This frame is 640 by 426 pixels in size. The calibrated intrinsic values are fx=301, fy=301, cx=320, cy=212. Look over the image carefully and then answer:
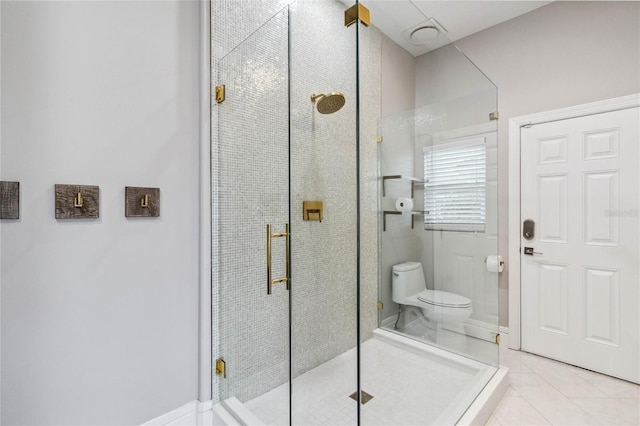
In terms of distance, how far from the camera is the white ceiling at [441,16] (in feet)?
5.41

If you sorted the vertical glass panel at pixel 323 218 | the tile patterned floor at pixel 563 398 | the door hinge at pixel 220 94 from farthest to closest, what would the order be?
the tile patterned floor at pixel 563 398 < the door hinge at pixel 220 94 < the vertical glass panel at pixel 323 218

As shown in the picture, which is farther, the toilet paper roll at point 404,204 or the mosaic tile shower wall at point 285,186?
the toilet paper roll at point 404,204

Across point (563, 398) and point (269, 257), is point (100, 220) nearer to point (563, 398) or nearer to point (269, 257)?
point (269, 257)

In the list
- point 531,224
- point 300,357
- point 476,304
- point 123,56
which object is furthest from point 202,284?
point 531,224

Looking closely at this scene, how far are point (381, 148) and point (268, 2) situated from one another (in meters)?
1.01

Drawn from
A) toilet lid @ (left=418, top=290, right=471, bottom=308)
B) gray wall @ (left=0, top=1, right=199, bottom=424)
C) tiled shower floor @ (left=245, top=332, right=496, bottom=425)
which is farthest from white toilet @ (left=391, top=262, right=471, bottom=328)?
gray wall @ (left=0, top=1, right=199, bottom=424)

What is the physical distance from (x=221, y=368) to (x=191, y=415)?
0.26 m

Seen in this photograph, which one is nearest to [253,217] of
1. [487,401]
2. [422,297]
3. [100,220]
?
[100,220]

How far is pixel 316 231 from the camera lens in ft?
4.04

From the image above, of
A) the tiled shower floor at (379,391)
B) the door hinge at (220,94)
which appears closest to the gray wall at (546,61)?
the door hinge at (220,94)

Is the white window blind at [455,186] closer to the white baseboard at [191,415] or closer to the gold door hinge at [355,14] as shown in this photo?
the gold door hinge at [355,14]

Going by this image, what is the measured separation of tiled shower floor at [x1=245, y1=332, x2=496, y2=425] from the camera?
1271mm

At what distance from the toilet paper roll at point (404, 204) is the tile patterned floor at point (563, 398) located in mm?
1247

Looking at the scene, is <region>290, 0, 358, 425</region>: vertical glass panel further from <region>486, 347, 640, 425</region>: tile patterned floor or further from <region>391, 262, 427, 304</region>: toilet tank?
<region>486, 347, 640, 425</region>: tile patterned floor
